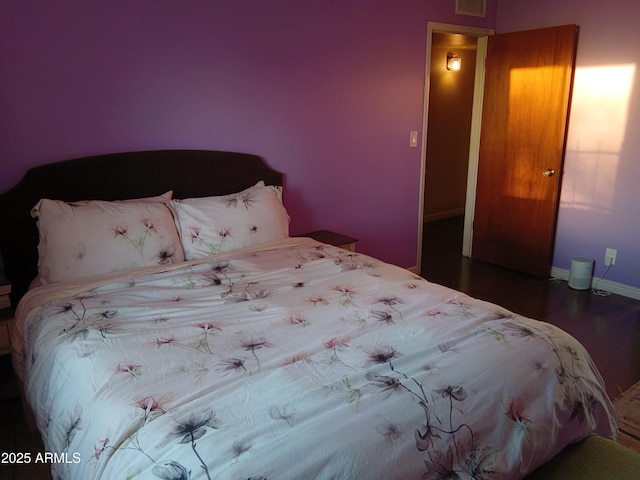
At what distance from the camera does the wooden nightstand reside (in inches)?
118

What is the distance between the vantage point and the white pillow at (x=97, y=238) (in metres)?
2.05

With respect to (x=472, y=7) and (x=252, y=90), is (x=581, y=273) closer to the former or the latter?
(x=472, y=7)

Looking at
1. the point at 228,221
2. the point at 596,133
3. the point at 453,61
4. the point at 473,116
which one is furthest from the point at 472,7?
the point at 228,221

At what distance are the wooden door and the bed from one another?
216 cm

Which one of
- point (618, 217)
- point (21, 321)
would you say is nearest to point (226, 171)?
point (21, 321)

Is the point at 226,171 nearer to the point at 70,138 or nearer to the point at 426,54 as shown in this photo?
the point at 70,138

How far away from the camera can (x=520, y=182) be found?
3.93 metres

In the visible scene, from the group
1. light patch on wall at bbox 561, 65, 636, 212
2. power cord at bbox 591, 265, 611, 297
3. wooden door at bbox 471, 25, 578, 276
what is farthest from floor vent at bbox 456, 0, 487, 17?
power cord at bbox 591, 265, 611, 297

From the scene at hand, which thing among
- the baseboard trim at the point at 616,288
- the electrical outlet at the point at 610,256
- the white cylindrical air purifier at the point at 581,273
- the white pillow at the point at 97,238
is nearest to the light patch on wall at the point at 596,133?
the electrical outlet at the point at 610,256

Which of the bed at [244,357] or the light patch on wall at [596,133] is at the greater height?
the light patch on wall at [596,133]

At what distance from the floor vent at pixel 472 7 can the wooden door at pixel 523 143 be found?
0.25 metres

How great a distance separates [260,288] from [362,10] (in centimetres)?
221

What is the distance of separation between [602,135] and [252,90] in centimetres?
260

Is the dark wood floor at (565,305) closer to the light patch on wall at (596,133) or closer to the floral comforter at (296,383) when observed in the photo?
the light patch on wall at (596,133)
